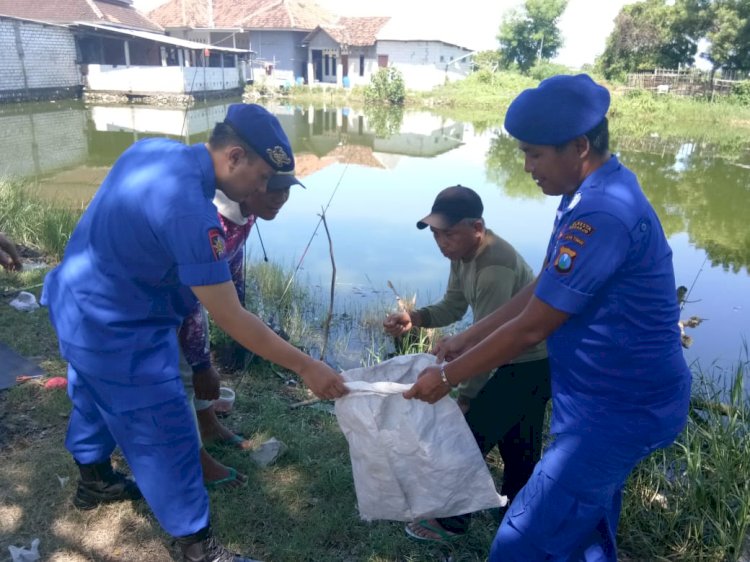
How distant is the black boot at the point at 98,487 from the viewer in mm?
2215

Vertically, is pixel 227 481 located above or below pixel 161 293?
below

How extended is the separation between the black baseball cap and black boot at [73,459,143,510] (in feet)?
5.26

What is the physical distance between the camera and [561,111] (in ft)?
4.80

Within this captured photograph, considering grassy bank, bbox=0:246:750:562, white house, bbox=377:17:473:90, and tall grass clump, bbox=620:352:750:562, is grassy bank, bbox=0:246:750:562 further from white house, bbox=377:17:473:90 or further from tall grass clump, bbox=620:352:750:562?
white house, bbox=377:17:473:90

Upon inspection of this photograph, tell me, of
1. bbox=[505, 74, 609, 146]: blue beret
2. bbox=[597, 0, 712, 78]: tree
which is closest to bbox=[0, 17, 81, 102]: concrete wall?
bbox=[505, 74, 609, 146]: blue beret

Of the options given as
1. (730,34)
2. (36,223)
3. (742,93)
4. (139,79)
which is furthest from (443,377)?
(730,34)

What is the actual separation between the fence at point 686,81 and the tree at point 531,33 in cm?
1033

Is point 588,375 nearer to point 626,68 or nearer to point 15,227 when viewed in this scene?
point 15,227

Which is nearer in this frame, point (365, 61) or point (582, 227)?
point (582, 227)

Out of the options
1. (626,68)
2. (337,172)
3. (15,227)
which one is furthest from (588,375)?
(626,68)

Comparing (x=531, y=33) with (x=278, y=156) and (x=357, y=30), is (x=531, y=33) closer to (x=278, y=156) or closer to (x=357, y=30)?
(x=357, y=30)

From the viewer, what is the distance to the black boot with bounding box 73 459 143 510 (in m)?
2.21

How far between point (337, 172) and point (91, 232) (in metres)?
10.5

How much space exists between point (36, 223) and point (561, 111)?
597 centimetres
